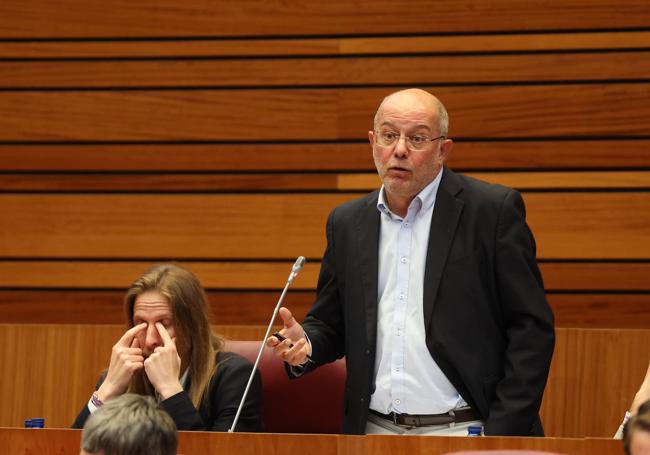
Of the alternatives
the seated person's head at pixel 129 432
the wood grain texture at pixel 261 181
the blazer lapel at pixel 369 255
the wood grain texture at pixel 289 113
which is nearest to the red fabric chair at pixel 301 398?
the blazer lapel at pixel 369 255

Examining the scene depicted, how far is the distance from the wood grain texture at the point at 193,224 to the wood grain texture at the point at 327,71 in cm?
47

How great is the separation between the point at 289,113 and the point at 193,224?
0.60 metres

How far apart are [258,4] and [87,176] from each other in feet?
3.33

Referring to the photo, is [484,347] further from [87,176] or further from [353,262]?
[87,176]

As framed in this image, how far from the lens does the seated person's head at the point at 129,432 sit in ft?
6.13

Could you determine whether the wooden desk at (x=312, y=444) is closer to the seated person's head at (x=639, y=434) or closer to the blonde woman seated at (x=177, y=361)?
the seated person's head at (x=639, y=434)

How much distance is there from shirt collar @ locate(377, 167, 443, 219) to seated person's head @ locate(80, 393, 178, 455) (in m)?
1.24

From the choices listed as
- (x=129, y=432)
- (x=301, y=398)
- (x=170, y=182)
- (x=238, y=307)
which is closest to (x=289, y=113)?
(x=170, y=182)

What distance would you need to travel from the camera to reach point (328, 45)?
4.34 m

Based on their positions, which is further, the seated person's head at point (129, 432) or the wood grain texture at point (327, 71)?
the wood grain texture at point (327, 71)

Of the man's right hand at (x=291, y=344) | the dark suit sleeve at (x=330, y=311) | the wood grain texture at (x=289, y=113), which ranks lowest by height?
the man's right hand at (x=291, y=344)

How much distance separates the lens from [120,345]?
3.12 metres

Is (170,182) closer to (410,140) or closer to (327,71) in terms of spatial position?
(327,71)

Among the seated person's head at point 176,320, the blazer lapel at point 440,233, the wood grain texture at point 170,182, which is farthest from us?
the wood grain texture at point 170,182
